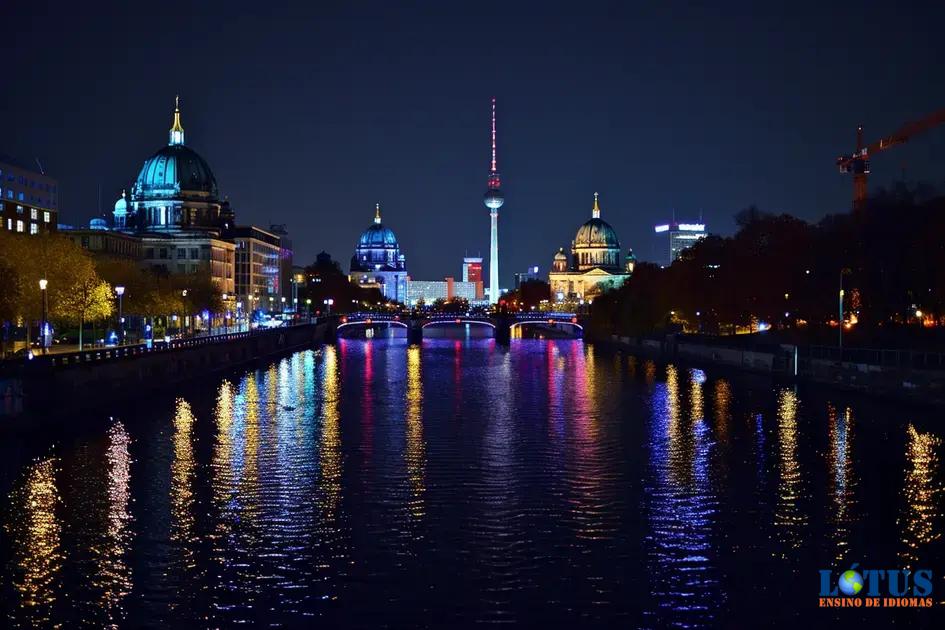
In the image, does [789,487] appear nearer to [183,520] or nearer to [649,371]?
[183,520]

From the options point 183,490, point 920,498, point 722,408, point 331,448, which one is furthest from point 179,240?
point 920,498

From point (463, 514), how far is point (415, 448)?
14079 mm

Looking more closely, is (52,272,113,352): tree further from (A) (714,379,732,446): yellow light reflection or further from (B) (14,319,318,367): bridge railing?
(A) (714,379,732,446): yellow light reflection

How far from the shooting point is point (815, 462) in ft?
146

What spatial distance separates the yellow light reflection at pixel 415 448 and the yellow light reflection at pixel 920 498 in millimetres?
14002

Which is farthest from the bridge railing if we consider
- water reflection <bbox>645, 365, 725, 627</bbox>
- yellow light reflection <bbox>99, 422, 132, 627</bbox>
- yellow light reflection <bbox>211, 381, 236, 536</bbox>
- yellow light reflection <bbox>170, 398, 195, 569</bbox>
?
water reflection <bbox>645, 365, 725, 627</bbox>

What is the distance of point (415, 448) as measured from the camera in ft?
160

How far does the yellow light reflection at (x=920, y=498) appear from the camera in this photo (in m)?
31.0

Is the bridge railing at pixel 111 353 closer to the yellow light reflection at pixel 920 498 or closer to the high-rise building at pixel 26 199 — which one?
the yellow light reflection at pixel 920 498

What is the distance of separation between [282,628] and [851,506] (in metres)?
19.9

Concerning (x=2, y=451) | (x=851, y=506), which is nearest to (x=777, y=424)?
(x=851, y=506)

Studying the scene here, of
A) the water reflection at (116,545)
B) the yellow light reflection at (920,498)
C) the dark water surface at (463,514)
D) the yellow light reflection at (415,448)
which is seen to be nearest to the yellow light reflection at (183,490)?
the dark water surface at (463,514)

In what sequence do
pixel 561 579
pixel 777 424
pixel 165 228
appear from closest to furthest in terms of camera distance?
pixel 561 579 < pixel 777 424 < pixel 165 228

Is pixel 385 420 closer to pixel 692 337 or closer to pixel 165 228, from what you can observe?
pixel 692 337
